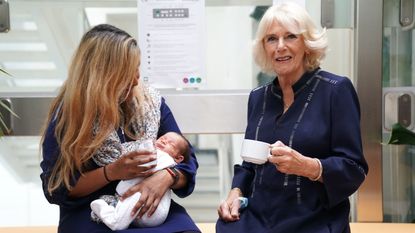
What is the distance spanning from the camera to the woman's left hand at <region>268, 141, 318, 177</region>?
1.71 meters

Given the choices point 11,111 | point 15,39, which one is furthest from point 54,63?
point 11,111

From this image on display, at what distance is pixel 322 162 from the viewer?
1.79 meters

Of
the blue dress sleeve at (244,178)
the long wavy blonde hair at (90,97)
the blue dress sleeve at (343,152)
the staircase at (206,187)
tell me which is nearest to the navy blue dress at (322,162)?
the blue dress sleeve at (343,152)

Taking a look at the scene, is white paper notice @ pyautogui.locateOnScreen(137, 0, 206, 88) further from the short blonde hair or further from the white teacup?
the white teacup

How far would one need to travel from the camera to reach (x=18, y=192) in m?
4.23

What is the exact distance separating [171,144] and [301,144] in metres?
0.50

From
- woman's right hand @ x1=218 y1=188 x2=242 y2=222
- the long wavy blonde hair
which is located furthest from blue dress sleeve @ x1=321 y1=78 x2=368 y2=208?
the long wavy blonde hair

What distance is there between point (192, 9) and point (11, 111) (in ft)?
3.58

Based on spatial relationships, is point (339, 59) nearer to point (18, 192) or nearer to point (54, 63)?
point (54, 63)

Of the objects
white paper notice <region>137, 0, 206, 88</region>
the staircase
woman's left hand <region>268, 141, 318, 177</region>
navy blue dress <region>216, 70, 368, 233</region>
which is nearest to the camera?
woman's left hand <region>268, 141, 318, 177</region>

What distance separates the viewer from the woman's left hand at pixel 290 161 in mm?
1713

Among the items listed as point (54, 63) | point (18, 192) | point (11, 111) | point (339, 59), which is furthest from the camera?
point (18, 192)

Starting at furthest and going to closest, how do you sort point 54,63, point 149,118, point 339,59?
point 54,63
point 339,59
point 149,118

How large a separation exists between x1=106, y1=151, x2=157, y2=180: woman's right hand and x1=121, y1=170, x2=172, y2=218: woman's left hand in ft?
0.15
